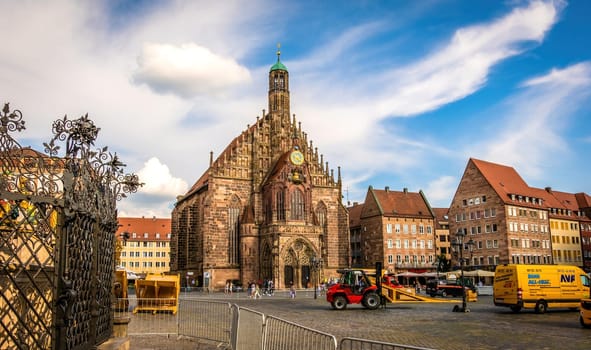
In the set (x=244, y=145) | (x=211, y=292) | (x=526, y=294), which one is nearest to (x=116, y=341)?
(x=526, y=294)

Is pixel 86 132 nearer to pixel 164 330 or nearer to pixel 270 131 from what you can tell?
pixel 164 330

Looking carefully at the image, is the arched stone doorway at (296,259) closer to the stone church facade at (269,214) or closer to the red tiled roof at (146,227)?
the stone church facade at (269,214)

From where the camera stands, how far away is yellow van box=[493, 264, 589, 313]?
81.1ft

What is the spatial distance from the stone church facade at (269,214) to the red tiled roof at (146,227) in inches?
1842

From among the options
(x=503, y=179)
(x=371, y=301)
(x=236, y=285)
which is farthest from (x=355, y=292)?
(x=503, y=179)

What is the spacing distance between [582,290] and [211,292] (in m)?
36.9

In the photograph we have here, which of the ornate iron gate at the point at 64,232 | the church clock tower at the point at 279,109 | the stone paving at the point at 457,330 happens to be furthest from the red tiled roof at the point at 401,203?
the ornate iron gate at the point at 64,232

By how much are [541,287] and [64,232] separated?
77.1 feet

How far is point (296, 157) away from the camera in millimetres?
58625

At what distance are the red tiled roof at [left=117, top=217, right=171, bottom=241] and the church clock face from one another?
59215 millimetres

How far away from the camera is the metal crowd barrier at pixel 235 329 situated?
307 inches

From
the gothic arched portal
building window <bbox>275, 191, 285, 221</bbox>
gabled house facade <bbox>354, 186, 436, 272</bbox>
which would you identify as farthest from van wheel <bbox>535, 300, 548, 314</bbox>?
gabled house facade <bbox>354, 186, 436, 272</bbox>

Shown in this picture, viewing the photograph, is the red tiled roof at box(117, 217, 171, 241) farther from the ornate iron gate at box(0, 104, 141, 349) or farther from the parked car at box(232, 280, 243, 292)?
the ornate iron gate at box(0, 104, 141, 349)

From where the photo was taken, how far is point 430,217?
7612cm
